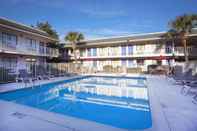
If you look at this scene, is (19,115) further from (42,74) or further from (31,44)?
(31,44)

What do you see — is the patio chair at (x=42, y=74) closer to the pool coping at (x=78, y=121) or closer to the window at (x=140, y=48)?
the pool coping at (x=78, y=121)

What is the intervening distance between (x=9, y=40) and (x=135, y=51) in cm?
1782

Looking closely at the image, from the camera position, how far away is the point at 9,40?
1686cm

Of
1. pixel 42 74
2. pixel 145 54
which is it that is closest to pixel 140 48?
pixel 145 54

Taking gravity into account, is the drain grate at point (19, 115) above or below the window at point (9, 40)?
below

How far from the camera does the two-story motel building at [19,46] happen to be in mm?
15702

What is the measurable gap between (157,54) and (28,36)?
18100 mm

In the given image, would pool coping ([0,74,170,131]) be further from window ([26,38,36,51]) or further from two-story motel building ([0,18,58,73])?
window ([26,38,36,51])

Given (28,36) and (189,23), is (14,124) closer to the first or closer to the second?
(28,36)

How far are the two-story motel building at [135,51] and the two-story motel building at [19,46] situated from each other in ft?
24.6

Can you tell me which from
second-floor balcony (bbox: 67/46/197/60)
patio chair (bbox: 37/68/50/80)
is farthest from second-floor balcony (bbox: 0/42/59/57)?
second-floor balcony (bbox: 67/46/197/60)

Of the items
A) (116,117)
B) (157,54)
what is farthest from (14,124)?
(157,54)

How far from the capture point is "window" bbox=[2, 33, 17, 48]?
1590 centimetres

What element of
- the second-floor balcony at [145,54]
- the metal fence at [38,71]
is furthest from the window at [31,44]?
the second-floor balcony at [145,54]
